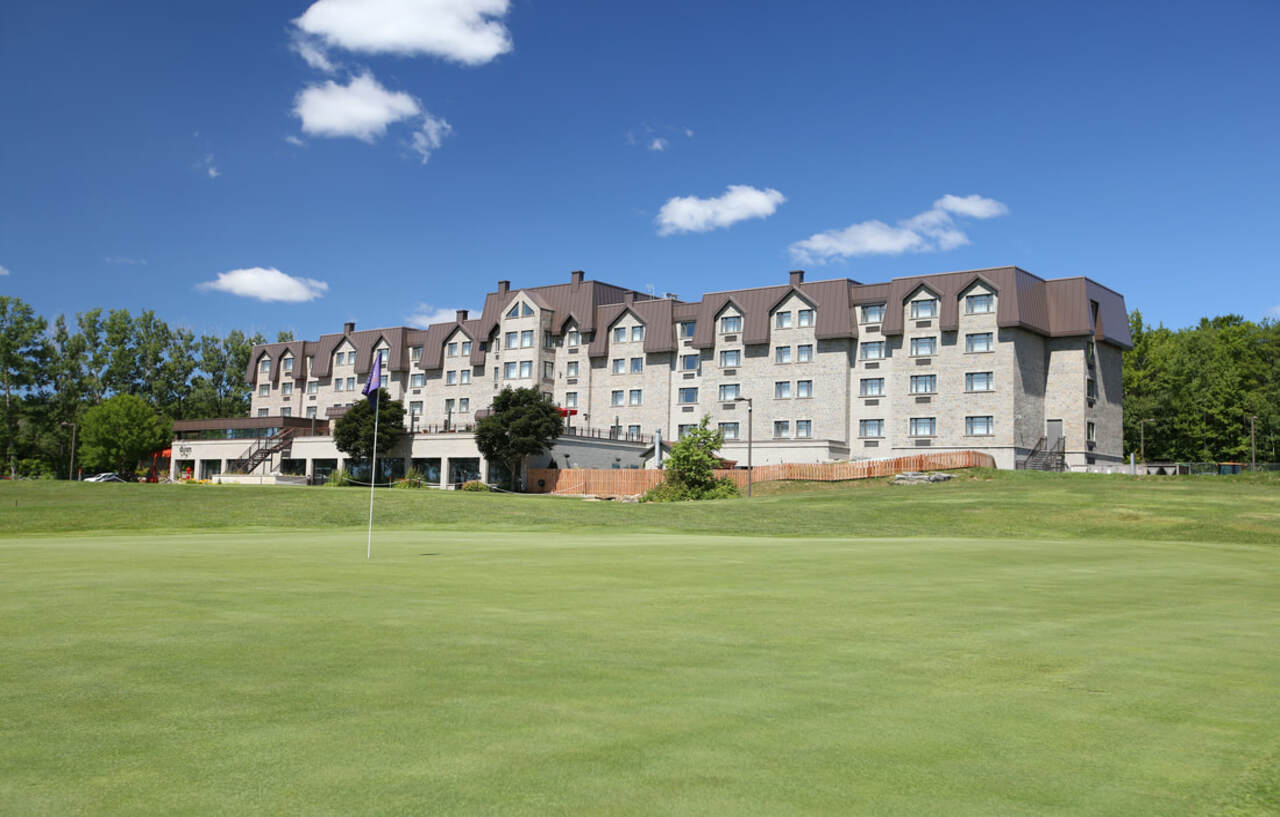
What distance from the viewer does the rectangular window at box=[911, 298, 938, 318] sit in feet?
268

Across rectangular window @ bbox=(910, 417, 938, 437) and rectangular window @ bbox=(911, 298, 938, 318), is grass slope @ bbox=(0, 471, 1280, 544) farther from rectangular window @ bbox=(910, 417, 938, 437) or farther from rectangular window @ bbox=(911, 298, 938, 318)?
rectangular window @ bbox=(911, 298, 938, 318)

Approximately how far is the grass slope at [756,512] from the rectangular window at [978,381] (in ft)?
64.9

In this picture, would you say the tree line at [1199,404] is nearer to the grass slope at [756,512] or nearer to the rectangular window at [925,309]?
the rectangular window at [925,309]

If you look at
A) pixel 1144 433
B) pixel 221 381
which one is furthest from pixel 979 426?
pixel 221 381

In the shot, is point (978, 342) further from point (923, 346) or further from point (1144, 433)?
point (1144, 433)

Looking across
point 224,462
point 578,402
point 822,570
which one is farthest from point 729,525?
point 224,462

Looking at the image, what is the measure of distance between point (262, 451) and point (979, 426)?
239 feet

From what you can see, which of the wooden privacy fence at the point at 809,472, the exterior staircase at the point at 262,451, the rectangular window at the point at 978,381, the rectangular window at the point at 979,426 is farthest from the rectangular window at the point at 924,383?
the exterior staircase at the point at 262,451

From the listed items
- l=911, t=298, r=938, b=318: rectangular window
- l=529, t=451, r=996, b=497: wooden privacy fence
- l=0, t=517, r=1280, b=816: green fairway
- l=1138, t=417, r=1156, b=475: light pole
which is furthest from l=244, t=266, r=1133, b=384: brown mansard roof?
l=0, t=517, r=1280, b=816: green fairway

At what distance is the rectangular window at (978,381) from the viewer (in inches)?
3098

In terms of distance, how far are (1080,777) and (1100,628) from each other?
21.4 feet

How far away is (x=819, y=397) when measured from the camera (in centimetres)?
8638

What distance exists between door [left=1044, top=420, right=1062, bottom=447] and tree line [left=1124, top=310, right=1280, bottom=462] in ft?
75.9

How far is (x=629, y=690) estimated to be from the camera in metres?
7.79
